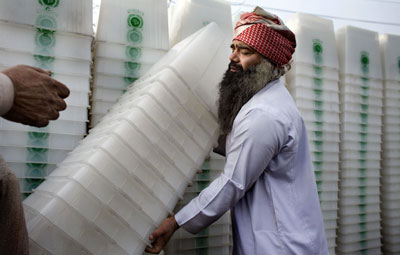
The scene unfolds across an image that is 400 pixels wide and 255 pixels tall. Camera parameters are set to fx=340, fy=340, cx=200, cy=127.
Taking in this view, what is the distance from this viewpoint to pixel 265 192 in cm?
119

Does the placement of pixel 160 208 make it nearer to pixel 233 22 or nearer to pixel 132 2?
pixel 132 2

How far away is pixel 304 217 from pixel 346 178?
3.83 ft

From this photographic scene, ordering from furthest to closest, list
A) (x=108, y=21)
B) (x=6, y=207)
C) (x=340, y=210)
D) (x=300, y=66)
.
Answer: (x=340, y=210), (x=300, y=66), (x=108, y=21), (x=6, y=207)

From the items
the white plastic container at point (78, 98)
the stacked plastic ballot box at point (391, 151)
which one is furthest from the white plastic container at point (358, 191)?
the white plastic container at point (78, 98)

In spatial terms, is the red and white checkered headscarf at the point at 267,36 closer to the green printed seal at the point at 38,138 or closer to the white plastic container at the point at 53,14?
the white plastic container at the point at 53,14

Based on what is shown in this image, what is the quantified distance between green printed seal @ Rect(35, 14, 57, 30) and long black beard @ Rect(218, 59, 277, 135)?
0.75 meters

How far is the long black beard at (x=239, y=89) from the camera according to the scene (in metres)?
1.29

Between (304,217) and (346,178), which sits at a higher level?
(304,217)

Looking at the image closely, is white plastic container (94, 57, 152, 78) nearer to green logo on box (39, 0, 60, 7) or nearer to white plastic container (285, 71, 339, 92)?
green logo on box (39, 0, 60, 7)

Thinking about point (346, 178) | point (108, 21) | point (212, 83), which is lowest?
point (346, 178)

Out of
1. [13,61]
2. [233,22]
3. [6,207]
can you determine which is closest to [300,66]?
[233,22]

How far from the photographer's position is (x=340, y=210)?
2191mm

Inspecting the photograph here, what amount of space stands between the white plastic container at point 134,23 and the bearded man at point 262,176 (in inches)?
20.0

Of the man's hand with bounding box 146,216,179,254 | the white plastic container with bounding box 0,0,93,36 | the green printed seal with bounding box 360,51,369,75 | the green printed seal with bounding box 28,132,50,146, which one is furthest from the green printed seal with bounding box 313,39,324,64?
the green printed seal with bounding box 28,132,50,146
